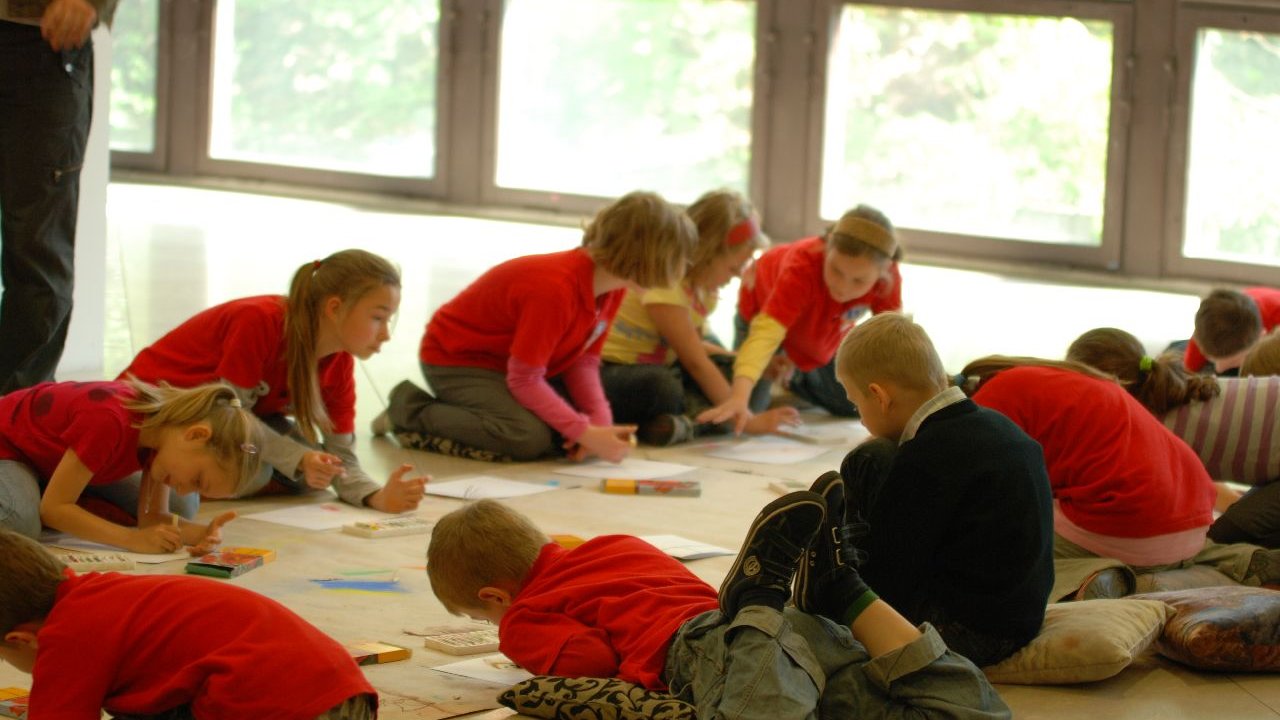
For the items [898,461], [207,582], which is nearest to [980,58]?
[898,461]

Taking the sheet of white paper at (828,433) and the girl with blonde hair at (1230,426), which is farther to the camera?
the sheet of white paper at (828,433)

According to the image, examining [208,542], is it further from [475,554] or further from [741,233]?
[741,233]

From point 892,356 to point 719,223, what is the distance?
2.35 metres

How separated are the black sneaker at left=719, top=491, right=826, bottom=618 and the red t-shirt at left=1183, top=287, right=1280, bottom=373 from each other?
2.76m

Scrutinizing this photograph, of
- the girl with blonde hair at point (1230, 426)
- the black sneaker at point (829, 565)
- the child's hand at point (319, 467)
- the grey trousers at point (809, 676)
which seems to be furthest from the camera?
the child's hand at point (319, 467)

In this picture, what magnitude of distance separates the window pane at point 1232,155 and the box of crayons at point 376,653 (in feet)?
22.7

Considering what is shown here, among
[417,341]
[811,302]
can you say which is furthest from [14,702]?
[417,341]

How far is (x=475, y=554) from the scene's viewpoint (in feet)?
8.73

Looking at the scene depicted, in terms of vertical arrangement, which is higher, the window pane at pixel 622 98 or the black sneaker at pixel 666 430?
the window pane at pixel 622 98

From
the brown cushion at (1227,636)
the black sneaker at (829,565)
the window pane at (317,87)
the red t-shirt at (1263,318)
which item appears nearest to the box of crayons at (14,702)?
the black sneaker at (829,565)

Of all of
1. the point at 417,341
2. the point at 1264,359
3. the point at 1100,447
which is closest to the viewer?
the point at 1100,447

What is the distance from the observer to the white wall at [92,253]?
5.20 meters

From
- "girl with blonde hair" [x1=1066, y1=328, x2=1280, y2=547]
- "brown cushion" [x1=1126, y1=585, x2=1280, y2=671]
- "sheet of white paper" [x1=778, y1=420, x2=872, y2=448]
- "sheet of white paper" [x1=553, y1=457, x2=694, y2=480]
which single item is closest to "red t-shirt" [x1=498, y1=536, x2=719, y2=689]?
"brown cushion" [x1=1126, y1=585, x2=1280, y2=671]

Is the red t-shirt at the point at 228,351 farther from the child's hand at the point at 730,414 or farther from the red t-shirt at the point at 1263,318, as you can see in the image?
the red t-shirt at the point at 1263,318
